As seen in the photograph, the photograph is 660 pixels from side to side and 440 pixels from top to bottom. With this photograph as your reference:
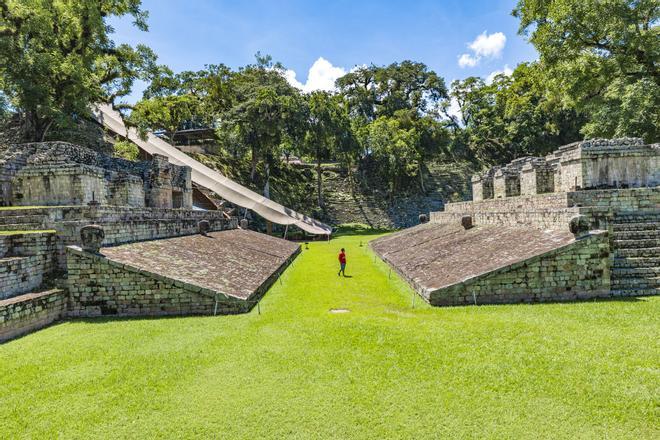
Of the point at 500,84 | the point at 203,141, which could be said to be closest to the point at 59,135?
the point at 203,141

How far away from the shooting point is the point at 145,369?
7027 millimetres

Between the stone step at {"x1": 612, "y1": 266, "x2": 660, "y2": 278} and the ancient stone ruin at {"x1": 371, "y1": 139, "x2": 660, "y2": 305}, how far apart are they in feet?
0.10

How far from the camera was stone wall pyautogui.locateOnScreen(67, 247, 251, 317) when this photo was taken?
10.4m

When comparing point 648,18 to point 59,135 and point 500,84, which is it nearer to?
point 500,84

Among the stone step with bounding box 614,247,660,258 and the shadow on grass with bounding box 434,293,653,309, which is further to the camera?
the stone step with bounding box 614,247,660,258

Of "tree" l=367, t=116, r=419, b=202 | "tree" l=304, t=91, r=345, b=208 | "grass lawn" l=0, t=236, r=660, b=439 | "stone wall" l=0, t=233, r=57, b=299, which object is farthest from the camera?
"tree" l=367, t=116, r=419, b=202

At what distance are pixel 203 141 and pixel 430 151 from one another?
29253 mm

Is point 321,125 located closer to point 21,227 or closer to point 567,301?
point 21,227

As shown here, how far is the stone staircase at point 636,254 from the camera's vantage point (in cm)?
1091

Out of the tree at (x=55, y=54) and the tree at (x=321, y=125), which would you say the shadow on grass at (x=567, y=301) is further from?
the tree at (x=321, y=125)

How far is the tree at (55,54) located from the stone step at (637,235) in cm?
2799

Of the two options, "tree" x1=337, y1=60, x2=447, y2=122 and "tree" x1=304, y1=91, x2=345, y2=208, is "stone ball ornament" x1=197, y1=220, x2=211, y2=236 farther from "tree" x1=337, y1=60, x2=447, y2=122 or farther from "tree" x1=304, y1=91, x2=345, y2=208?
"tree" x1=337, y1=60, x2=447, y2=122

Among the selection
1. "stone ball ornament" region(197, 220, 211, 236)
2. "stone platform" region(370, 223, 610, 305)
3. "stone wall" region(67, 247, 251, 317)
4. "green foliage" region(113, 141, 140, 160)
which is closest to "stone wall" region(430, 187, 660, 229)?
"stone platform" region(370, 223, 610, 305)

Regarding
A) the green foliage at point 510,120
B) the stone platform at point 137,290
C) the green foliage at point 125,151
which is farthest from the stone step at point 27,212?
the green foliage at point 510,120
